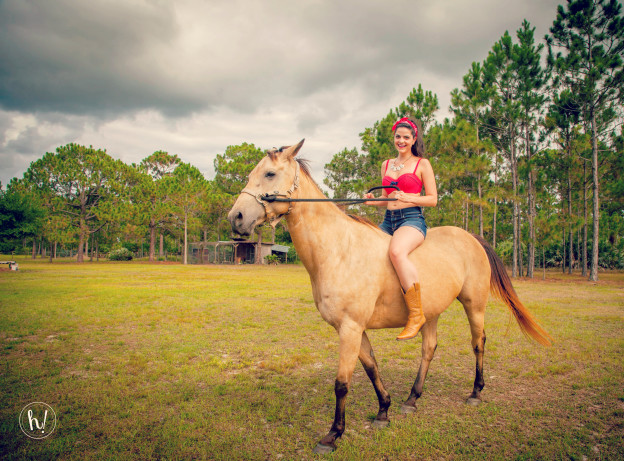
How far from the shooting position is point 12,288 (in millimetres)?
13742

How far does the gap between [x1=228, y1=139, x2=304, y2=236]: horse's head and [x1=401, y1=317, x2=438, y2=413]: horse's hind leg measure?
248 centimetres

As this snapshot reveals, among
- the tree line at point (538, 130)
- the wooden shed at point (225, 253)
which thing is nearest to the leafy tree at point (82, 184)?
the wooden shed at point (225, 253)

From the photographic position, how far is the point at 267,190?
2.92 meters

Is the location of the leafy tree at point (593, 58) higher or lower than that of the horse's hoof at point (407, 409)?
higher

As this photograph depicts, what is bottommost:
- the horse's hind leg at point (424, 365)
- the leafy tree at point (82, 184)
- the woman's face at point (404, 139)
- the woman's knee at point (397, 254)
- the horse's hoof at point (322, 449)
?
the horse's hoof at point (322, 449)

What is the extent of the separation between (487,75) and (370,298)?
27.4 m

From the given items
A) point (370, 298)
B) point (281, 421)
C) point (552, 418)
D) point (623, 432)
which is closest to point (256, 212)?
point (370, 298)

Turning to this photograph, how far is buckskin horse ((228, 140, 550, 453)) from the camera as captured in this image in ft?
9.58

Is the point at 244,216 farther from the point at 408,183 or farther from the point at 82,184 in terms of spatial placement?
the point at 82,184

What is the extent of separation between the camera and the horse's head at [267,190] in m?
2.74

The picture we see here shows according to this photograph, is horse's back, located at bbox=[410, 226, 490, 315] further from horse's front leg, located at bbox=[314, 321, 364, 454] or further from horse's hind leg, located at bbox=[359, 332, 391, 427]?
horse's front leg, located at bbox=[314, 321, 364, 454]

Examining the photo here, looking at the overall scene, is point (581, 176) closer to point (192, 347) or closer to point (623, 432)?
point (623, 432)
